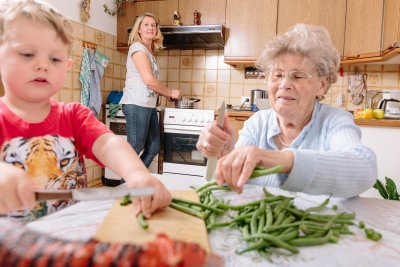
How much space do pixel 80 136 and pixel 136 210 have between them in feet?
1.11

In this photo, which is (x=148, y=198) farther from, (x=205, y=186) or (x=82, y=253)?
(x=82, y=253)

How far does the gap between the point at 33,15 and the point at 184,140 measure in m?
2.54

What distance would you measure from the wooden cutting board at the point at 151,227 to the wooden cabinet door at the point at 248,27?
2.82 m

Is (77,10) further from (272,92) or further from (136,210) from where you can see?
(136,210)

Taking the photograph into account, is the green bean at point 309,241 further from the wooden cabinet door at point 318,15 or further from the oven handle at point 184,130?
the wooden cabinet door at point 318,15

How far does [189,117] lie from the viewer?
3.24 metres

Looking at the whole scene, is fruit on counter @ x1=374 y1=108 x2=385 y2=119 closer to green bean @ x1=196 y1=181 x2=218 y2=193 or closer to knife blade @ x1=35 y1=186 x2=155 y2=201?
green bean @ x1=196 y1=181 x2=218 y2=193

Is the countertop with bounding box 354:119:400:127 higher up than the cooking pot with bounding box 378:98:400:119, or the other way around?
the cooking pot with bounding box 378:98:400:119

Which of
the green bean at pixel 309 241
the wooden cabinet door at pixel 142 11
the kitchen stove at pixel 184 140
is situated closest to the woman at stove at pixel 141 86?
the kitchen stove at pixel 184 140

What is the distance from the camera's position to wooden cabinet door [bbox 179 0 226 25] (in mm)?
3402

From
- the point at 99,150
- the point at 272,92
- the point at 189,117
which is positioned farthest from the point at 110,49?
the point at 99,150

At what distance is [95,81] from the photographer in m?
3.22

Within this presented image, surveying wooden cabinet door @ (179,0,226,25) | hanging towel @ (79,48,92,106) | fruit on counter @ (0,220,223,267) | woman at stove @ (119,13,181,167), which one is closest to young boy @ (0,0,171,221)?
fruit on counter @ (0,220,223,267)

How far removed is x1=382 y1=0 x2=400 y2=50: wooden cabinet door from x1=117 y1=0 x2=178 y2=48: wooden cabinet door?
1.87 meters
